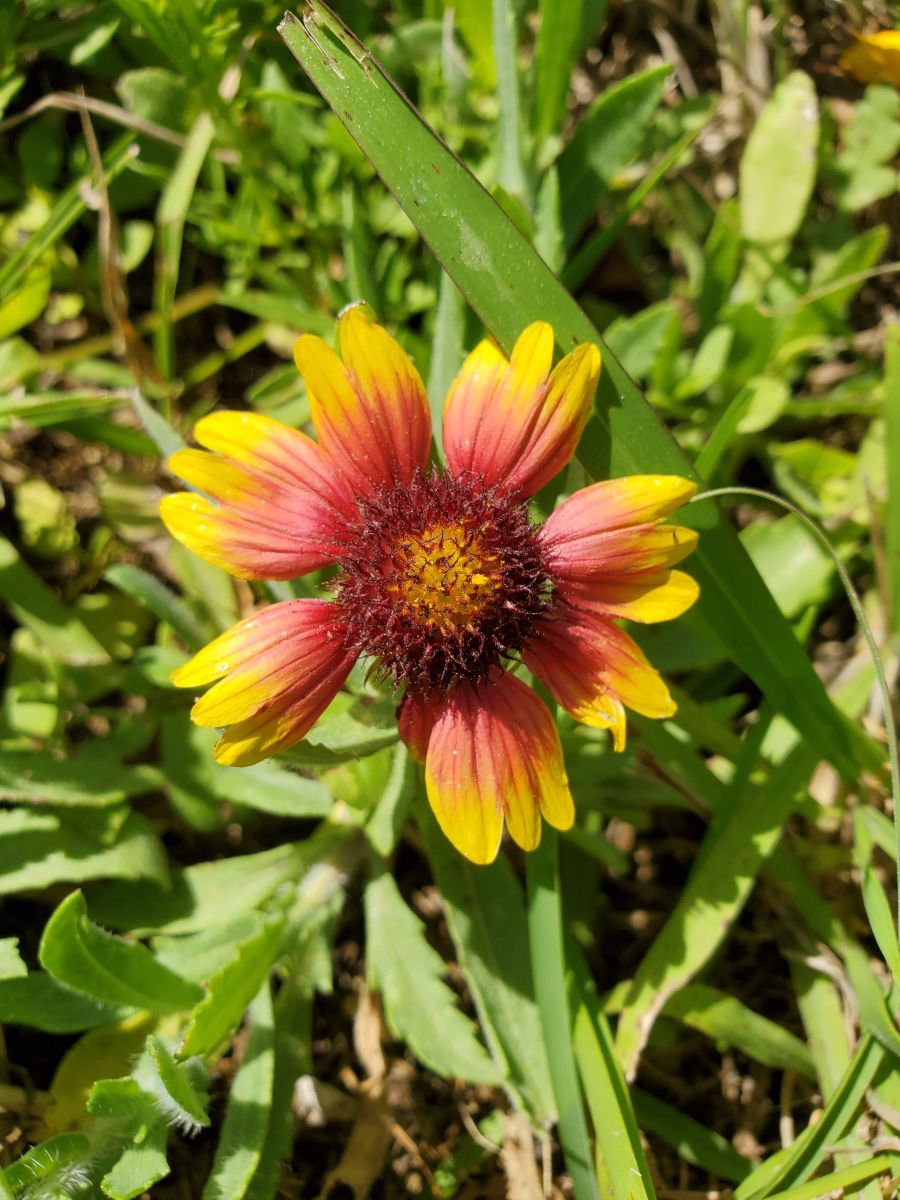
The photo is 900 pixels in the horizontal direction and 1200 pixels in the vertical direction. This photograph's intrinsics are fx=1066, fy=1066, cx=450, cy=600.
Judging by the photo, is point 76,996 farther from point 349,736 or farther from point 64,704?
point 349,736

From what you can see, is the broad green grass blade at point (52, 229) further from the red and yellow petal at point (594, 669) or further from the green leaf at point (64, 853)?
the red and yellow petal at point (594, 669)

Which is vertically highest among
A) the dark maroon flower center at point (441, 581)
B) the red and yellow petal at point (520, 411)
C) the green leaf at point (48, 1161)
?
the red and yellow petal at point (520, 411)

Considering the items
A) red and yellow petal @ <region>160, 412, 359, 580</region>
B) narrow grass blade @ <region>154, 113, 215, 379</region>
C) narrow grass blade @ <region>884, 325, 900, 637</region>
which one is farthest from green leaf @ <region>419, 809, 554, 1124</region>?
narrow grass blade @ <region>154, 113, 215, 379</region>

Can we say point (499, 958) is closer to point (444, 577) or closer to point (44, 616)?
point (444, 577)

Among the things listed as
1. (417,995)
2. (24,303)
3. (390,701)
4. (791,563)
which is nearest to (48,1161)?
(417,995)

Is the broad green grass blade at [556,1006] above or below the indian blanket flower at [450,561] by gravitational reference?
below

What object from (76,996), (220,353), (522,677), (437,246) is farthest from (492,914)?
(220,353)

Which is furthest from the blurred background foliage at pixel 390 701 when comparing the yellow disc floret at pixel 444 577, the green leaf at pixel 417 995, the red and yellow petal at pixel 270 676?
the yellow disc floret at pixel 444 577
